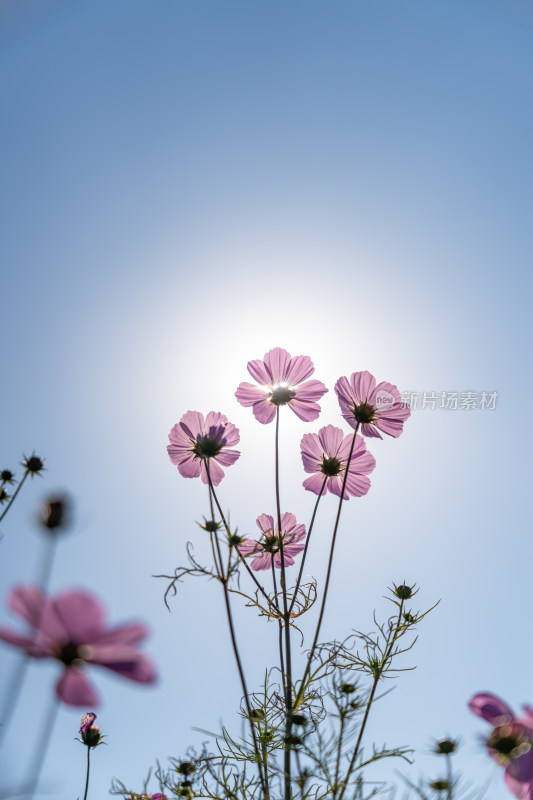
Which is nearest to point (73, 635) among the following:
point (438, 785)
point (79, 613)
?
point (79, 613)

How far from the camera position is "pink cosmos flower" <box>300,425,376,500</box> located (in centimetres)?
113

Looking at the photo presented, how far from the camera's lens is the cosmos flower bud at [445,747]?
0.82m

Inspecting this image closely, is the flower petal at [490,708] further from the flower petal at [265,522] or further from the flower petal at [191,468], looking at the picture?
the flower petal at [191,468]

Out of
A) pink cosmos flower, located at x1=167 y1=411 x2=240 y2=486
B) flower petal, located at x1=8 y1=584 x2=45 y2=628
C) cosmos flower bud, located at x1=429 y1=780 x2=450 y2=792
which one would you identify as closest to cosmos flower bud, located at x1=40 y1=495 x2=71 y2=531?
flower petal, located at x1=8 y1=584 x2=45 y2=628

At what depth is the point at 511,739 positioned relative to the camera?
0.47m

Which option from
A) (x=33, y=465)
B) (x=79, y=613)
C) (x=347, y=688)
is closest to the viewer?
(x=79, y=613)

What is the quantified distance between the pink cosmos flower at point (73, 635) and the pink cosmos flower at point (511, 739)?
Result: 0.33 m

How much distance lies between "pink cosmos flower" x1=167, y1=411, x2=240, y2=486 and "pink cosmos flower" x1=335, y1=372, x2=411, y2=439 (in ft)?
0.81

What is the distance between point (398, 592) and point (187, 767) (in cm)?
61

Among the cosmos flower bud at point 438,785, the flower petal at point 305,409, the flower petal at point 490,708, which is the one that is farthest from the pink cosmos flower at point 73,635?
the flower petal at point 305,409

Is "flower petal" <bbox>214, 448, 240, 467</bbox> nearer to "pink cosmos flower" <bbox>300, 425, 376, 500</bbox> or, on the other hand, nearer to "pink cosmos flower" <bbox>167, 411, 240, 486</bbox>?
"pink cosmos flower" <bbox>167, 411, 240, 486</bbox>

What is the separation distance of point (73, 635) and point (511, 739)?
0.40 metres

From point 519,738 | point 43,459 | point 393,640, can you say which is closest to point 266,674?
point 393,640

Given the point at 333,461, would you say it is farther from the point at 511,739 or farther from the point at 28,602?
the point at 28,602
